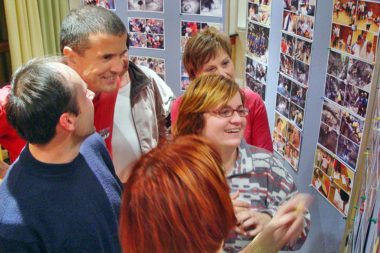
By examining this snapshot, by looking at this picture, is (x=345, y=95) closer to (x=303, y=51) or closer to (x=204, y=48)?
(x=303, y=51)

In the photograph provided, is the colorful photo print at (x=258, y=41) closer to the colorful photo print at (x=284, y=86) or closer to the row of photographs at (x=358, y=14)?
the colorful photo print at (x=284, y=86)

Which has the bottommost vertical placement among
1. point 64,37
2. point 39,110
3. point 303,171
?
point 303,171

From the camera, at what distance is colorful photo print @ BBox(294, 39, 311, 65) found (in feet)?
6.09

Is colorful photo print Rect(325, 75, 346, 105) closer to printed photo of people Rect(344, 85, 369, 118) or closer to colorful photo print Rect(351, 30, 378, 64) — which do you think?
printed photo of people Rect(344, 85, 369, 118)

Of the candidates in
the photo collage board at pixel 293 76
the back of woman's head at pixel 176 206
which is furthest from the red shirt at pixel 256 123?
the back of woman's head at pixel 176 206

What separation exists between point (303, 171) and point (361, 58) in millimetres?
718

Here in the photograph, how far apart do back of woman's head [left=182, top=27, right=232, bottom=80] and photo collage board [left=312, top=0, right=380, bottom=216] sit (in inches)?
19.6

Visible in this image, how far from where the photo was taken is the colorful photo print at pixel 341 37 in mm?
1631

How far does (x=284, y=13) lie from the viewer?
6.58 feet

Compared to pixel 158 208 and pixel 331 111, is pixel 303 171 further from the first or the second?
pixel 158 208

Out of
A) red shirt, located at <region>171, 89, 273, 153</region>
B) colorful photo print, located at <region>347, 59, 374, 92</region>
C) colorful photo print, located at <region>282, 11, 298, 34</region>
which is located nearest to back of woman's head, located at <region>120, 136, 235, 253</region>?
red shirt, located at <region>171, 89, 273, 153</region>

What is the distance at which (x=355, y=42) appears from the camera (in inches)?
63.1

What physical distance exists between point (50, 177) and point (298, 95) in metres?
1.32

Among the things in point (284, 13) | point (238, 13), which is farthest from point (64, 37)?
point (238, 13)
